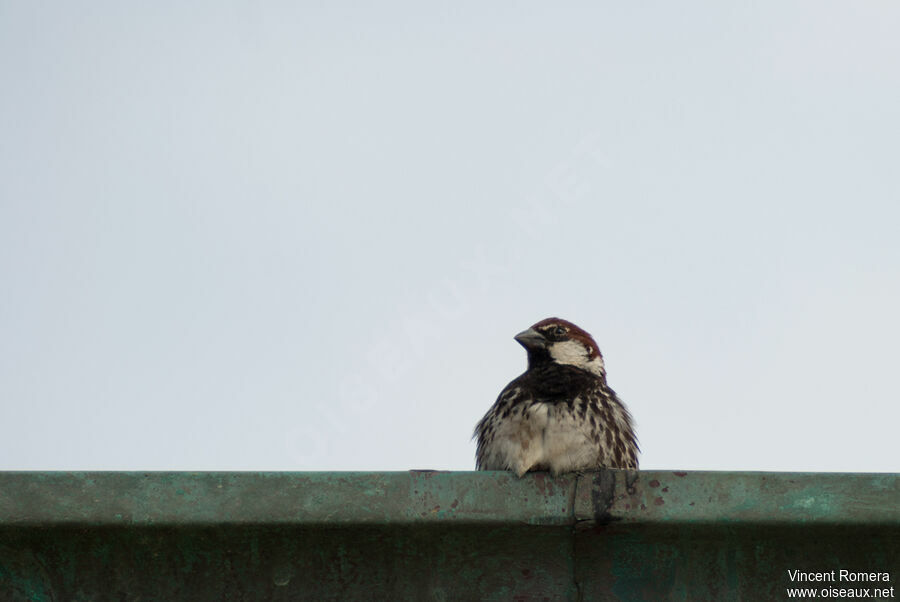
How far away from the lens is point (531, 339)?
14.0 feet

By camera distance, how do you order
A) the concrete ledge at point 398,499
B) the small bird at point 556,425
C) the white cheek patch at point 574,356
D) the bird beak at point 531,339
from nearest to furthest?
1. the concrete ledge at point 398,499
2. the small bird at point 556,425
3. the white cheek patch at point 574,356
4. the bird beak at point 531,339

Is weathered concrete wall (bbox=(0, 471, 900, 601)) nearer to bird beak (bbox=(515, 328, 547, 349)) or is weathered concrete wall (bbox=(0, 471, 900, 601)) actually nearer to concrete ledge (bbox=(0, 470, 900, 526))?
concrete ledge (bbox=(0, 470, 900, 526))

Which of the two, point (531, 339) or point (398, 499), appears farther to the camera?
point (531, 339)

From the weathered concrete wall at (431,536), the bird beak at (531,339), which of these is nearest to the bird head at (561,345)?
the bird beak at (531,339)

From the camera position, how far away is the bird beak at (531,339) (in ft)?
13.9

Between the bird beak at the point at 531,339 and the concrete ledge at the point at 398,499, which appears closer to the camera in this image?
the concrete ledge at the point at 398,499

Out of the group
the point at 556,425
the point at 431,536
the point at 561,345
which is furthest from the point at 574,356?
the point at 431,536

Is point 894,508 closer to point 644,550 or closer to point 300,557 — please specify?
point 644,550

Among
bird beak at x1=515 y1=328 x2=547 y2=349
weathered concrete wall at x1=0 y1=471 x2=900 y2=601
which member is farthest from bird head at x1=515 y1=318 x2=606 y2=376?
weathered concrete wall at x1=0 y1=471 x2=900 y2=601

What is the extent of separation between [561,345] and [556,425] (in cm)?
98

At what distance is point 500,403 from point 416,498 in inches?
50.1

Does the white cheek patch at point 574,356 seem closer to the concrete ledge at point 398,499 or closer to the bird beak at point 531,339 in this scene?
the bird beak at point 531,339

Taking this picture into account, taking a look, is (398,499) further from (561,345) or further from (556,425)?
(561,345)

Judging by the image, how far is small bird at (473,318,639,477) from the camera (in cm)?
311
